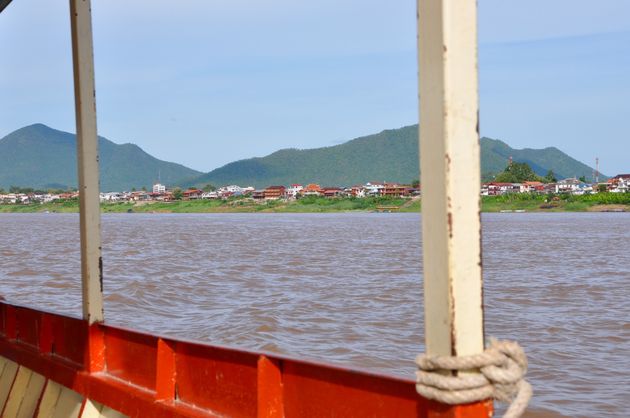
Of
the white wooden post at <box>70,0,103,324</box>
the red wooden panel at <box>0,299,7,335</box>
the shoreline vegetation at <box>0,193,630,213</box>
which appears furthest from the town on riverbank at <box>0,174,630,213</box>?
the white wooden post at <box>70,0,103,324</box>

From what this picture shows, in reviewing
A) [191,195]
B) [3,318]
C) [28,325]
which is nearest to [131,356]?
[28,325]

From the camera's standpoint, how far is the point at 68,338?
383 cm

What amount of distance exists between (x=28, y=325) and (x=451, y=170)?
3.22m

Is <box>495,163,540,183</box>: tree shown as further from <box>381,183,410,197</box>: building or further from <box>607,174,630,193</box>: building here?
<box>381,183,410,197</box>: building

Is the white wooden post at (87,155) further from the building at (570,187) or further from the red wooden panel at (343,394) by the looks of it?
the building at (570,187)

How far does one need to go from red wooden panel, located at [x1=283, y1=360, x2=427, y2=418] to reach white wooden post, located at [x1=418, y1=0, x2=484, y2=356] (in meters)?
0.33

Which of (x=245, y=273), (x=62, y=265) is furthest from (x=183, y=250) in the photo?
(x=245, y=273)

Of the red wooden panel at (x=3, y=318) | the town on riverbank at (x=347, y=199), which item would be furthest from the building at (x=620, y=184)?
the red wooden panel at (x=3, y=318)

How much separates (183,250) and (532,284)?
1486cm

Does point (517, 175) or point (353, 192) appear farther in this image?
point (517, 175)

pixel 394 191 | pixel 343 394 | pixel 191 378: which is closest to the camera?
pixel 343 394

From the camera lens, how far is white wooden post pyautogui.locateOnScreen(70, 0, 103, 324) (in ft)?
11.5

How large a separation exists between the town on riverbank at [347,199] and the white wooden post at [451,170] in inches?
3537

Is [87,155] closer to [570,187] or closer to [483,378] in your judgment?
[483,378]
